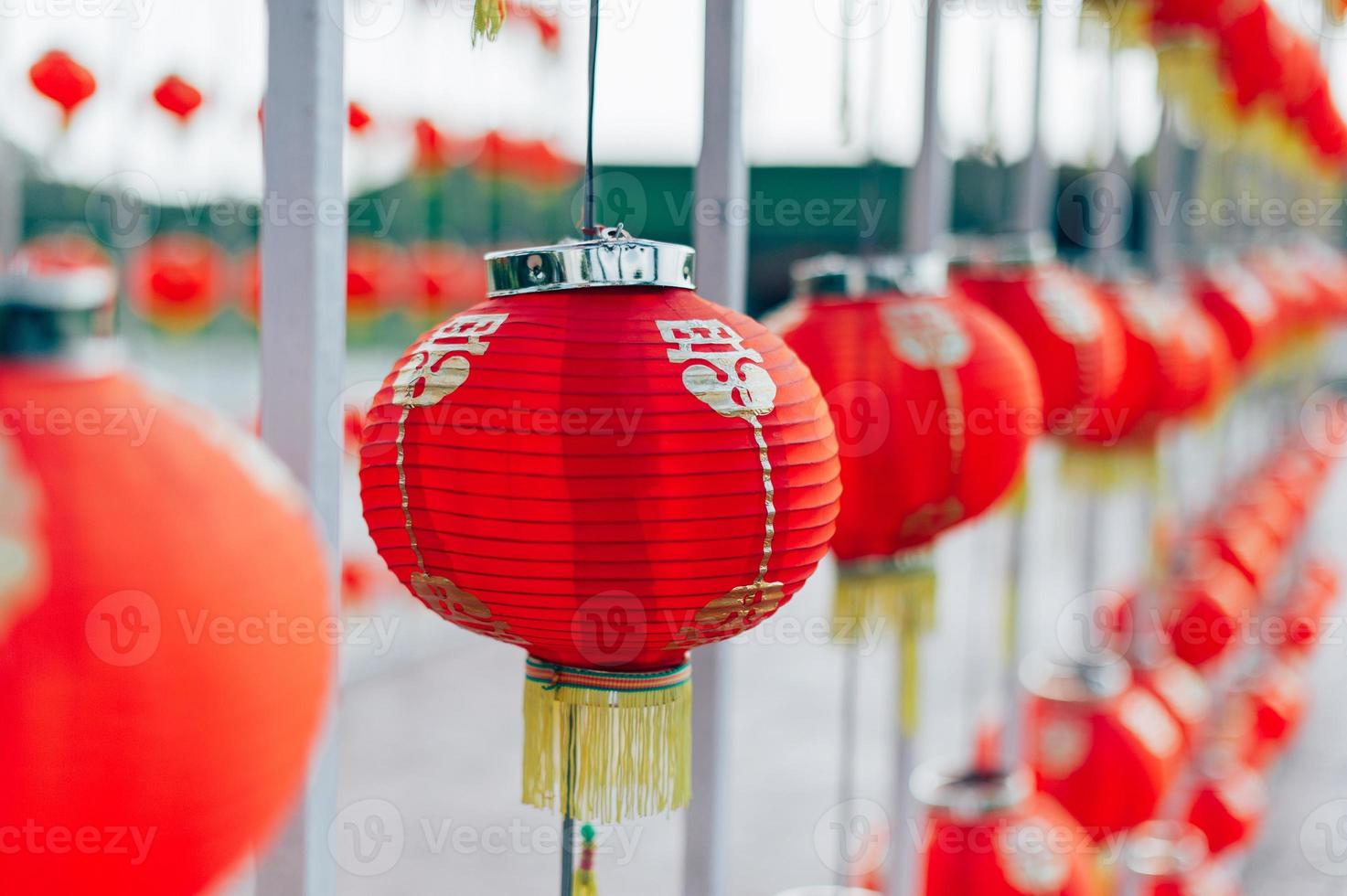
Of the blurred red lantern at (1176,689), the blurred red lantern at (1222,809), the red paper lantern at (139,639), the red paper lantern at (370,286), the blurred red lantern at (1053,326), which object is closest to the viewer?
the red paper lantern at (139,639)

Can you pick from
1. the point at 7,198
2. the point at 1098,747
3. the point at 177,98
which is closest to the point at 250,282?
the point at 177,98

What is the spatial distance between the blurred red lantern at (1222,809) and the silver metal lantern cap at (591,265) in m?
2.60

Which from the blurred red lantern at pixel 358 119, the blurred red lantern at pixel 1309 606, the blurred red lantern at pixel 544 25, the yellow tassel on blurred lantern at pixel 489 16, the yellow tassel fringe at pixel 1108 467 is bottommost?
the blurred red lantern at pixel 1309 606

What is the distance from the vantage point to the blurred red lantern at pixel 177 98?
2650mm

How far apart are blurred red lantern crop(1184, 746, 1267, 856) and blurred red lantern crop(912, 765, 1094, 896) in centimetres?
131

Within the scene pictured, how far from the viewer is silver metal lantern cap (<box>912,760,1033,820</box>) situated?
1736 millimetres

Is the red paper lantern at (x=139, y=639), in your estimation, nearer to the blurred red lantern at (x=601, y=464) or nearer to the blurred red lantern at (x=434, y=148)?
the blurred red lantern at (x=601, y=464)

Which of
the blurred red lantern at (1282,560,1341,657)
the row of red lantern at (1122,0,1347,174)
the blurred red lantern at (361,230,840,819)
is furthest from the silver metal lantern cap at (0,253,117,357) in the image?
the blurred red lantern at (1282,560,1341,657)

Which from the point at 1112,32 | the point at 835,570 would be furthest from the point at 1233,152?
the point at 835,570

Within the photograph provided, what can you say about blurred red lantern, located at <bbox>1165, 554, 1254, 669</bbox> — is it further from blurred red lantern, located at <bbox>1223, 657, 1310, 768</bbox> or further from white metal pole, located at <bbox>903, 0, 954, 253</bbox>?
white metal pole, located at <bbox>903, 0, 954, 253</bbox>

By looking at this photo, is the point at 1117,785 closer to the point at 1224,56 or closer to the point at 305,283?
the point at 1224,56

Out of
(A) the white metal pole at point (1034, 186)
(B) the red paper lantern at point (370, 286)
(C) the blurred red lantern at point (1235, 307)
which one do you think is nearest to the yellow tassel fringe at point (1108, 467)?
(A) the white metal pole at point (1034, 186)

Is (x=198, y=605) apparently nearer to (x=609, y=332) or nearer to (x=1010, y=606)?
(x=609, y=332)

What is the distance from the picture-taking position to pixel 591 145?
854mm
